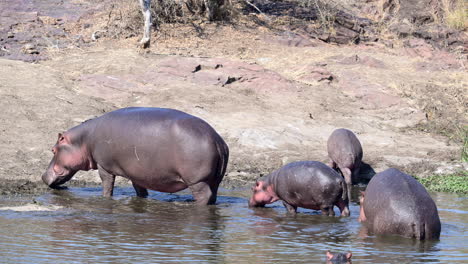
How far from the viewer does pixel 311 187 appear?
8188mm

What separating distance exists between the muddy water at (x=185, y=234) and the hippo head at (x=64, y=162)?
1.06 ft

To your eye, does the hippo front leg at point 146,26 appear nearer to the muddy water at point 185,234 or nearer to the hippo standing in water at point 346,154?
the hippo standing in water at point 346,154

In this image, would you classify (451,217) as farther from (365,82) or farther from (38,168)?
(365,82)

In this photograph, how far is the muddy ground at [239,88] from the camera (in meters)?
11.6

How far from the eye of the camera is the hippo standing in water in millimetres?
10375

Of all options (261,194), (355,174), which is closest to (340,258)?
(261,194)

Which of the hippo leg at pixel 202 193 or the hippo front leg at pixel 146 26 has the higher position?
the hippo front leg at pixel 146 26

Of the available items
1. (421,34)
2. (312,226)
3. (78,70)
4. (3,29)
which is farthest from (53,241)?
(421,34)

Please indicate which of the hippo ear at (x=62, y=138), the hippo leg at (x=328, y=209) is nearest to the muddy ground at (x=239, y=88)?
the hippo ear at (x=62, y=138)

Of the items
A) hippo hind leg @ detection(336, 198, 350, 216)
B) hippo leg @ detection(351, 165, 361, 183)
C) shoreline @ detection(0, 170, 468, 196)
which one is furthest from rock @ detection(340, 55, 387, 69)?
hippo hind leg @ detection(336, 198, 350, 216)

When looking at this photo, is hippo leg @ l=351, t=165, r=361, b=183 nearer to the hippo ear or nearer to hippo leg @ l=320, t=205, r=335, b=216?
hippo leg @ l=320, t=205, r=335, b=216

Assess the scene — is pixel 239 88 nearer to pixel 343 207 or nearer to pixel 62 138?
pixel 62 138

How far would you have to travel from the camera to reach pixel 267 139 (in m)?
12.1

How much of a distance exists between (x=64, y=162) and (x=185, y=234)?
10.1 feet
